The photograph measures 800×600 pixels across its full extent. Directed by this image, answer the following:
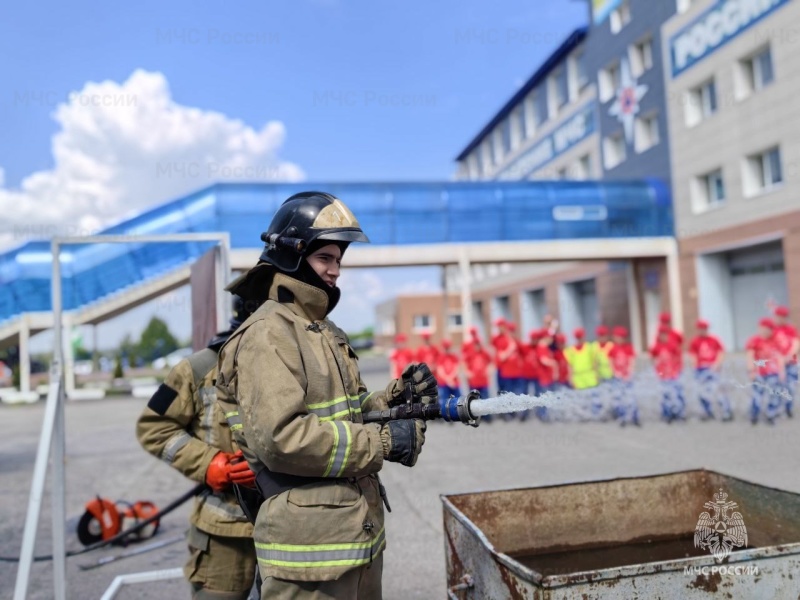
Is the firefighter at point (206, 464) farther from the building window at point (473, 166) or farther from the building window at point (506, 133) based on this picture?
the building window at point (473, 166)

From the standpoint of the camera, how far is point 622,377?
1061 cm

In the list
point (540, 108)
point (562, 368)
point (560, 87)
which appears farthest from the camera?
point (540, 108)

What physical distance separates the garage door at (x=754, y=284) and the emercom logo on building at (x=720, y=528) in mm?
16107

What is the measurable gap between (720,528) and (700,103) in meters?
19.8

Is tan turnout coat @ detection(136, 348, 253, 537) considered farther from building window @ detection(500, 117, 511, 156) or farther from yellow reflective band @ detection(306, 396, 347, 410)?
building window @ detection(500, 117, 511, 156)

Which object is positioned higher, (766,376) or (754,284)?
(754,284)

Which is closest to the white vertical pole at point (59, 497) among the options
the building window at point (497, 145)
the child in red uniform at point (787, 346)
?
the child in red uniform at point (787, 346)

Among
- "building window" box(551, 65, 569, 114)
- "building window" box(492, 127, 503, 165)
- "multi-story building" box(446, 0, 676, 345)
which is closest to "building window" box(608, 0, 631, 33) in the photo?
"multi-story building" box(446, 0, 676, 345)

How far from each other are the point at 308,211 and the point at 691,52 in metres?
21.0

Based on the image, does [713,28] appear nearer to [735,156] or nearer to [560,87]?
[735,156]

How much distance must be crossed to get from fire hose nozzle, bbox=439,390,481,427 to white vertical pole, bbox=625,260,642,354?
867 inches

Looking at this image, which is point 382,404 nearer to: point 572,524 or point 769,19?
point 572,524

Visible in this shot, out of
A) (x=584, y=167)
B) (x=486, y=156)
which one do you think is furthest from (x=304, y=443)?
(x=486, y=156)

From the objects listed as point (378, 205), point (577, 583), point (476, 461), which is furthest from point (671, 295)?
point (577, 583)
